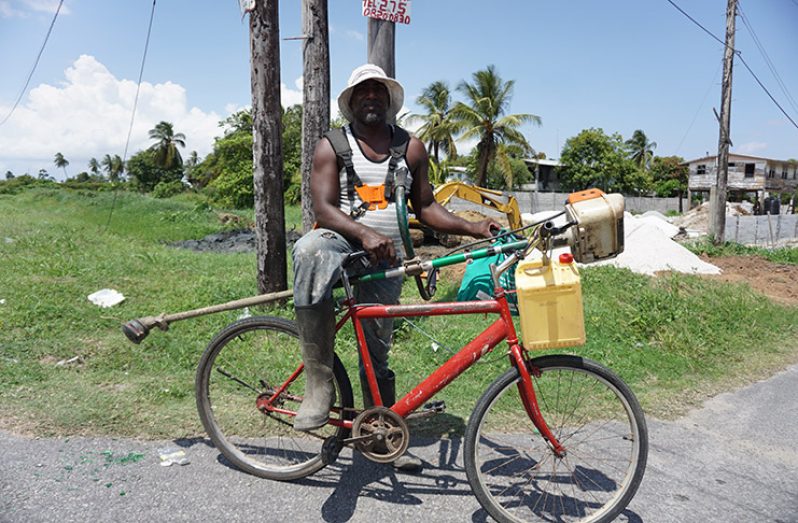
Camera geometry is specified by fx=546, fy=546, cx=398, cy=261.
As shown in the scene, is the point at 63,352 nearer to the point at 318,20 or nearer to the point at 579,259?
the point at 318,20

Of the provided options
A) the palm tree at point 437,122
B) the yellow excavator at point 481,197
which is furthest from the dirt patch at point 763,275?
the palm tree at point 437,122

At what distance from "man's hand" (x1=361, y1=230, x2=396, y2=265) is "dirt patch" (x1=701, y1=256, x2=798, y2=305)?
8.44 m

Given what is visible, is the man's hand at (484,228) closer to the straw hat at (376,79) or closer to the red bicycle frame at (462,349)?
the red bicycle frame at (462,349)

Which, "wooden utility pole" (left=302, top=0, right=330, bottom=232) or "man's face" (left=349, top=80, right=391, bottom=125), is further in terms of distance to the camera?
"wooden utility pole" (left=302, top=0, right=330, bottom=232)

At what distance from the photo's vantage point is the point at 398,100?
10.7 feet

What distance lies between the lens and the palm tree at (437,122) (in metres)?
32.2

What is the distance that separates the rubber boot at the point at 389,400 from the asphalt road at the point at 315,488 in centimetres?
6

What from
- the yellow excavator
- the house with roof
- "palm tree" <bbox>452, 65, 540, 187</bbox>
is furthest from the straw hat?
the house with roof

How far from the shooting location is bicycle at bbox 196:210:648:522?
2578mm

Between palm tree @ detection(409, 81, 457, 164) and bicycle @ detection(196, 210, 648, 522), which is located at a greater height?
palm tree @ detection(409, 81, 457, 164)

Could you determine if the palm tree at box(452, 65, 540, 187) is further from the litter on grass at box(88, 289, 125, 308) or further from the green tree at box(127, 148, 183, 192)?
the green tree at box(127, 148, 183, 192)

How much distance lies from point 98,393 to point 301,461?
5.89ft

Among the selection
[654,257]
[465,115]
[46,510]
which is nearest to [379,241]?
[46,510]

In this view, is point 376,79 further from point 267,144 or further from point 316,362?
point 267,144
